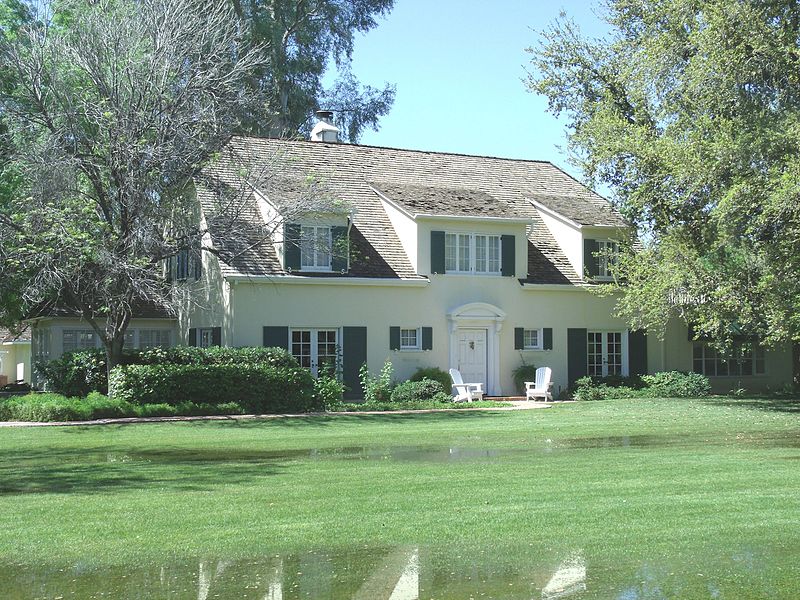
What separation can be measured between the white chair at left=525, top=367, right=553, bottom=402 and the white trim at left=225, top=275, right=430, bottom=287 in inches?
168

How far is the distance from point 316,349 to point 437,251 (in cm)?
469

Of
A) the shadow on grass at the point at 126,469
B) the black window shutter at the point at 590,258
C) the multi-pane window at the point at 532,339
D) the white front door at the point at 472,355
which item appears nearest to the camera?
the shadow on grass at the point at 126,469

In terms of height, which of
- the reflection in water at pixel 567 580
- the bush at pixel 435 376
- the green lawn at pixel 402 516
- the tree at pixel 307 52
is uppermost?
the tree at pixel 307 52

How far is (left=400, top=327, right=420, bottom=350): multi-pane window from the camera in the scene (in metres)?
29.2

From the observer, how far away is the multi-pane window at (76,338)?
3075 cm

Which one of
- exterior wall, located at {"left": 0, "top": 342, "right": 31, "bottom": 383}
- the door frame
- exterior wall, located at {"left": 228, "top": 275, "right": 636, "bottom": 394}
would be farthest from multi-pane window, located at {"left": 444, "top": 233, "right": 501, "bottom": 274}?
exterior wall, located at {"left": 0, "top": 342, "right": 31, "bottom": 383}

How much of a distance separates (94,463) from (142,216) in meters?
9.88

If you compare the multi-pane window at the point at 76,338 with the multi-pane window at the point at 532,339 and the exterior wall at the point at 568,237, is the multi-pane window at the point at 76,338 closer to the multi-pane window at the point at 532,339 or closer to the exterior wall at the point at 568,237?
the multi-pane window at the point at 532,339

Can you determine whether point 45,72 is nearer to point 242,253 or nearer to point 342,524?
point 242,253

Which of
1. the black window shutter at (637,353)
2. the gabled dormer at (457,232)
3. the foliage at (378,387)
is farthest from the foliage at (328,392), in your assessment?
the black window shutter at (637,353)

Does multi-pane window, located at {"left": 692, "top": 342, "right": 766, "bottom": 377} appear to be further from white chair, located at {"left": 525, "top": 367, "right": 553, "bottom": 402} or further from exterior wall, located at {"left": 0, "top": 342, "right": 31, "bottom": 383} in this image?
exterior wall, located at {"left": 0, "top": 342, "right": 31, "bottom": 383}

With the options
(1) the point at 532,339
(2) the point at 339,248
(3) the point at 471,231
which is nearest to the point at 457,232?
(3) the point at 471,231

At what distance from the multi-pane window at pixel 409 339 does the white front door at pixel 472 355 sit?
145cm

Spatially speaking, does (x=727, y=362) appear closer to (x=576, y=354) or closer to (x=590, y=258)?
(x=576, y=354)
